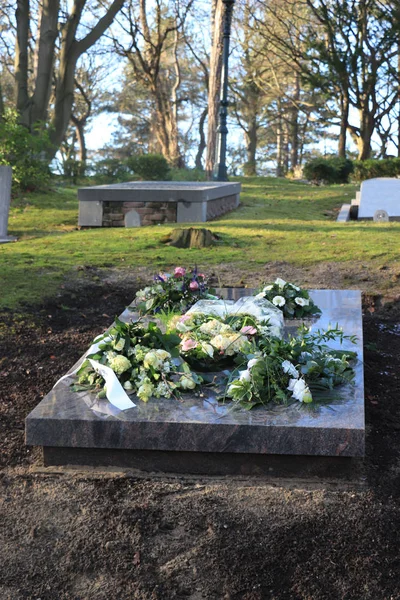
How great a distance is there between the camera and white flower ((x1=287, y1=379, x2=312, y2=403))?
343 cm

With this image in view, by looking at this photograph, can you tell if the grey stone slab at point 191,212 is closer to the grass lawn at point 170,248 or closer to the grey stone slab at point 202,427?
the grass lawn at point 170,248

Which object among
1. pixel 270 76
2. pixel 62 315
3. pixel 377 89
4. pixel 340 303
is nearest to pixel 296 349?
pixel 340 303

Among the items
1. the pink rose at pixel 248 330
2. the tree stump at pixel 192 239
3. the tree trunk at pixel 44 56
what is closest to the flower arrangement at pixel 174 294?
the pink rose at pixel 248 330

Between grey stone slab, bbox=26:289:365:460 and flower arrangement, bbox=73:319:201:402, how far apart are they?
108 millimetres

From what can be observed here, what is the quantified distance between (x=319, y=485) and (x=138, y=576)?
3.22 ft

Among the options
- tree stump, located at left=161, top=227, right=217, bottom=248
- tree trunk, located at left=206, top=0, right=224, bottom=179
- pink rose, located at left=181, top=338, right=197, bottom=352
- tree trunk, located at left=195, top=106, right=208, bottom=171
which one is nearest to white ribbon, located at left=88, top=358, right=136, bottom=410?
pink rose, located at left=181, top=338, right=197, bottom=352

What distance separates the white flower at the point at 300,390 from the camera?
3.43 metres

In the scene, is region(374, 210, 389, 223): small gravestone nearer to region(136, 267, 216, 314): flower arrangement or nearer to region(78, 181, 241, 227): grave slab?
region(78, 181, 241, 227): grave slab

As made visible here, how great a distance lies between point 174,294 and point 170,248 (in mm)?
3814

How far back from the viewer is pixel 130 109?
4075 centimetres

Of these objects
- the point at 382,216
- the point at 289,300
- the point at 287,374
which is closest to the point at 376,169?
the point at 382,216

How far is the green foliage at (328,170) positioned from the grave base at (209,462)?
18.9m

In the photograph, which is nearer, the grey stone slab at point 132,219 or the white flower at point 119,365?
the white flower at point 119,365

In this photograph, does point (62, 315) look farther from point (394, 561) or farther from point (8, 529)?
point (394, 561)
